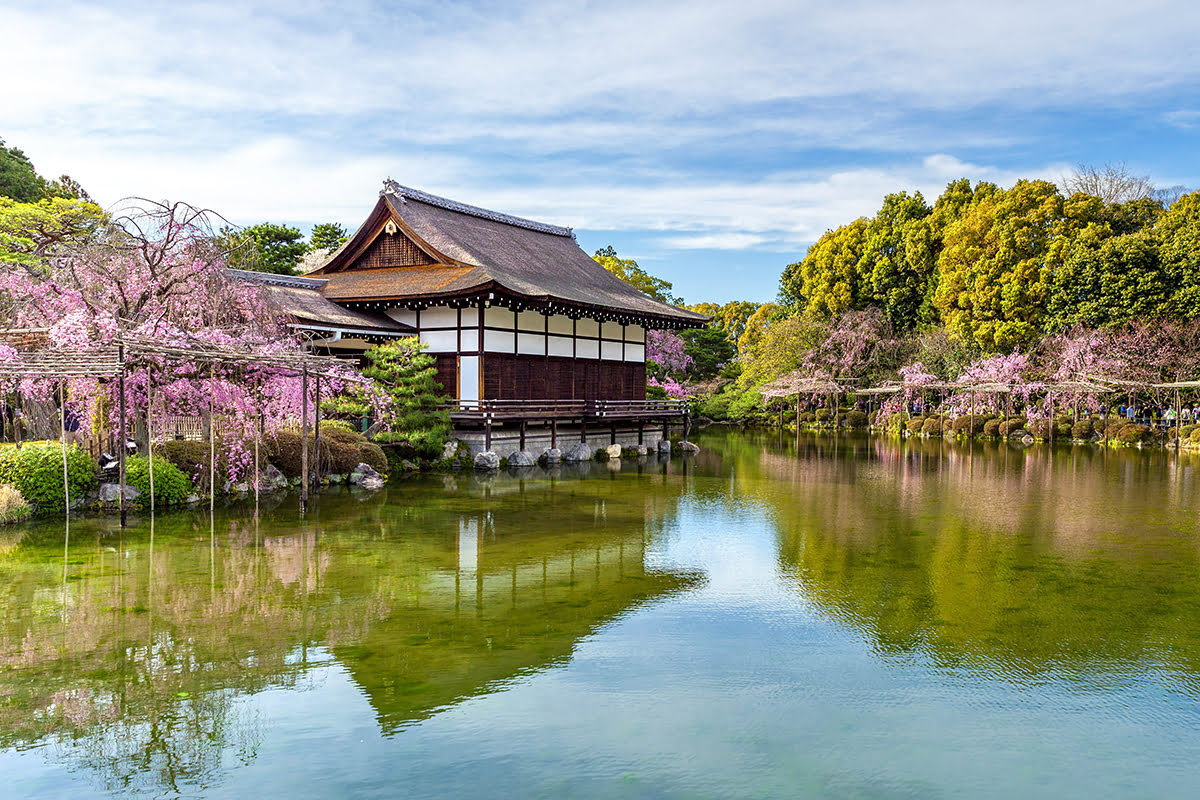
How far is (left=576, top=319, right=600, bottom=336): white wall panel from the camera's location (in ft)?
88.3

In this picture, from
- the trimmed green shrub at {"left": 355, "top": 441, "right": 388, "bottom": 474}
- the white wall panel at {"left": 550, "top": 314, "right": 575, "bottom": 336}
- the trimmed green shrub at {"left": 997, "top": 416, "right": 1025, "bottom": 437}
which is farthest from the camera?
the trimmed green shrub at {"left": 997, "top": 416, "right": 1025, "bottom": 437}

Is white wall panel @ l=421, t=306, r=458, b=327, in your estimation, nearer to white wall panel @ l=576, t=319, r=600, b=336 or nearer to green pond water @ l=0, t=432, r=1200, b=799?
white wall panel @ l=576, t=319, r=600, b=336

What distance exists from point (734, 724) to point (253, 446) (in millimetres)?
13276

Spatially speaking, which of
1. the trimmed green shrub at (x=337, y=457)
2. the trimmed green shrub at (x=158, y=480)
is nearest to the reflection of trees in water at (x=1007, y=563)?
the trimmed green shrub at (x=337, y=457)

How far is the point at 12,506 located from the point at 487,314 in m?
12.5

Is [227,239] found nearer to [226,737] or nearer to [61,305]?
[61,305]

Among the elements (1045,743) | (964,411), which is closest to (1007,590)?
(1045,743)

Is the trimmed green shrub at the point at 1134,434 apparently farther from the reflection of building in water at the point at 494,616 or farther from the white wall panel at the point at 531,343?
the reflection of building in water at the point at 494,616

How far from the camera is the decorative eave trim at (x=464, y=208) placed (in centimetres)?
2625

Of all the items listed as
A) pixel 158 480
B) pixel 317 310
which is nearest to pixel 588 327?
pixel 317 310

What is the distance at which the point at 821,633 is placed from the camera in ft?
27.0

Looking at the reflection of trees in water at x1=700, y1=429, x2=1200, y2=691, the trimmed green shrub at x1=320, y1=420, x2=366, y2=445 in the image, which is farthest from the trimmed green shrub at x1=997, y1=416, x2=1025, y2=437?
the trimmed green shrub at x1=320, y1=420, x2=366, y2=445

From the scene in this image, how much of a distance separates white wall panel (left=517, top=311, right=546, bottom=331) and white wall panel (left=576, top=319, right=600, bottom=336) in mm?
1873

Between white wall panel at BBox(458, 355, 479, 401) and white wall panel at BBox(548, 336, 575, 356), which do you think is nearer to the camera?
white wall panel at BBox(458, 355, 479, 401)
